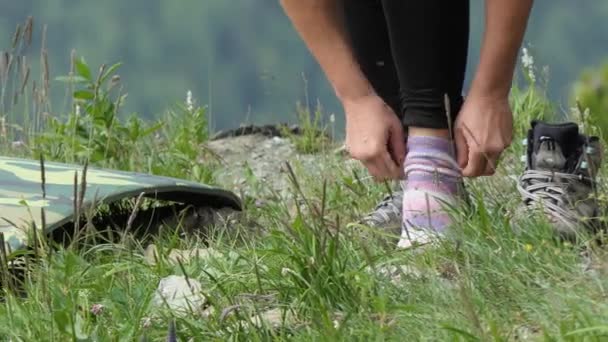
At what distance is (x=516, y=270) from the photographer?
2.18 m

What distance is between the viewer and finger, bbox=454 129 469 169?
2.76 metres

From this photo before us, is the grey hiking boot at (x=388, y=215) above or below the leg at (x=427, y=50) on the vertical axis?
below

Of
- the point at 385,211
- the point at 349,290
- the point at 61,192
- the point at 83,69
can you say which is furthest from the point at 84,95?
the point at 349,290

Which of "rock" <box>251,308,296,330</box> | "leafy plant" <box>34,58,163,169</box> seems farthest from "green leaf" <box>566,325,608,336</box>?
"leafy plant" <box>34,58,163,169</box>

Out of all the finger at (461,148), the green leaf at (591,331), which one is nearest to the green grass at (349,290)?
the green leaf at (591,331)

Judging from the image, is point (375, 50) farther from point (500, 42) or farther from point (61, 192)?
point (61, 192)

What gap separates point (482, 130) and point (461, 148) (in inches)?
3.5

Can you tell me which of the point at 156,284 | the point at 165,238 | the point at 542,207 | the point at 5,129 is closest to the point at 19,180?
the point at 165,238

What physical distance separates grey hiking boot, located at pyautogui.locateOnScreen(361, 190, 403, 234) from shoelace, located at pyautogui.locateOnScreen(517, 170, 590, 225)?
33 centimetres

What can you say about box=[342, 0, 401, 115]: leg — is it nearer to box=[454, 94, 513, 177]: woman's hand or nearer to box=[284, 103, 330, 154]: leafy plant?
box=[454, 94, 513, 177]: woman's hand

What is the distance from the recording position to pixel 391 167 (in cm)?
283

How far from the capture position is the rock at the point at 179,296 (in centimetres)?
225

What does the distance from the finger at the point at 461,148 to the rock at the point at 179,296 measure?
74cm

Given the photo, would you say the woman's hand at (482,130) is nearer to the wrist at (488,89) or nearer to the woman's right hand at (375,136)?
the wrist at (488,89)
